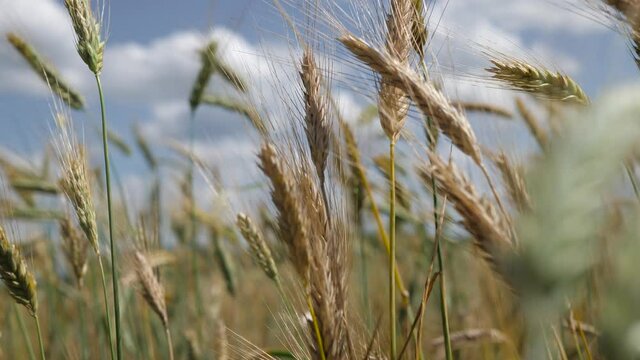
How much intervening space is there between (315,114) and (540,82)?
1.41 ft

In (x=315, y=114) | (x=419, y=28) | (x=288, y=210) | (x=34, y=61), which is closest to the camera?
(x=288, y=210)

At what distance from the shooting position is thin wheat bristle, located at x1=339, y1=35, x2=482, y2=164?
3.45ft

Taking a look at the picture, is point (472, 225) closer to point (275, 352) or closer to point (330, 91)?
point (330, 91)

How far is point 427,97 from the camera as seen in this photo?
1.10 meters

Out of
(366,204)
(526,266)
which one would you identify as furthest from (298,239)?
(366,204)

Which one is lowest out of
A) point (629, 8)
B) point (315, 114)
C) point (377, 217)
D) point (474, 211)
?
point (377, 217)

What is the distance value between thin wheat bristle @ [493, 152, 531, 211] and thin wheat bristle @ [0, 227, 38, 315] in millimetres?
960

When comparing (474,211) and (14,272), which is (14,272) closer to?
(14,272)

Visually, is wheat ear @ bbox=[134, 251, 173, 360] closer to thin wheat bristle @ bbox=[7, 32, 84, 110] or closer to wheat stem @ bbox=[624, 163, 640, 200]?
thin wheat bristle @ bbox=[7, 32, 84, 110]

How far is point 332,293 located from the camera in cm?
113

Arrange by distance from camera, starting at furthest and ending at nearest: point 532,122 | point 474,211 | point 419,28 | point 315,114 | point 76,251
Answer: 1. point 532,122
2. point 76,251
3. point 419,28
4. point 315,114
5. point 474,211

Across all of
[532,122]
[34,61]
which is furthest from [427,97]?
[34,61]

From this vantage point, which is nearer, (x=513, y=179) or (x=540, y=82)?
(x=513, y=179)

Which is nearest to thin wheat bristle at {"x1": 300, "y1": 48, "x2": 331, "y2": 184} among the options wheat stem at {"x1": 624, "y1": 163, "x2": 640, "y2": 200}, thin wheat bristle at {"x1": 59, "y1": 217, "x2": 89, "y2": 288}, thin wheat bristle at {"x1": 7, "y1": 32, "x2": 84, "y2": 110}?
wheat stem at {"x1": 624, "y1": 163, "x2": 640, "y2": 200}
